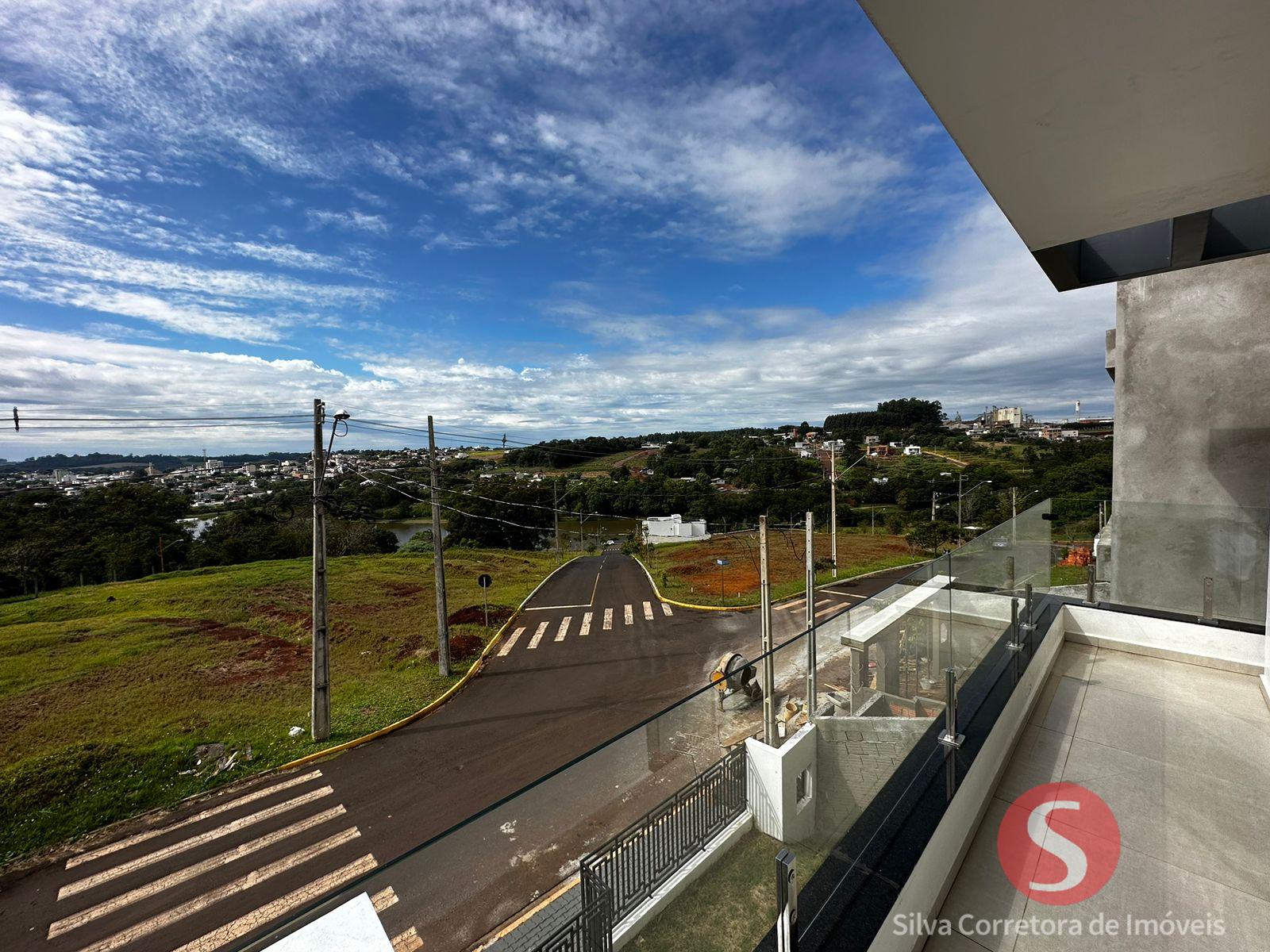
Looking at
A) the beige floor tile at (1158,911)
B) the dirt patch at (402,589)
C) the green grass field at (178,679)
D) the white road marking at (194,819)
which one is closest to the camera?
the beige floor tile at (1158,911)

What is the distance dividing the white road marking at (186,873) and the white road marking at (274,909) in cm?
103

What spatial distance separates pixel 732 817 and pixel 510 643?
1376 centimetres

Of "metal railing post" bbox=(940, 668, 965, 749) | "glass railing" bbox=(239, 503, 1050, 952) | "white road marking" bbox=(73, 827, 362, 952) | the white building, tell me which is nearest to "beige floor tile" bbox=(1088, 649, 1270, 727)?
"glass railing" bbox=(239, 503, 1050, 952)

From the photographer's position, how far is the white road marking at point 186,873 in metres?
5.90

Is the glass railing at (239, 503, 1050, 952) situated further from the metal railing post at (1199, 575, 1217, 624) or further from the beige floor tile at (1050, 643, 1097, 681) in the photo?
the metal railing post at (1199, 575, 1217, 624)

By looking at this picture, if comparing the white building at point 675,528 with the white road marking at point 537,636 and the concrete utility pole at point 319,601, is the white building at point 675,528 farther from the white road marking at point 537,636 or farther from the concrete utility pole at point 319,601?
the concrete utility pole at point 319,601

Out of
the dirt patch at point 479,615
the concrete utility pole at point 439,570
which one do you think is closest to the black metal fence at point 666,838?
the concrete utility pole at point 439,570

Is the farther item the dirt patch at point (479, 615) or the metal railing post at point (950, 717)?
the dirt patch at point (479, 615)

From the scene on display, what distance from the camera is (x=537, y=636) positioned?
1540 cm

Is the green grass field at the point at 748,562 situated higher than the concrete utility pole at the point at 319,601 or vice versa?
the concrete utility pole at the point at 319,601

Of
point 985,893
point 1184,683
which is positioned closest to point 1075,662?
point 1184,683

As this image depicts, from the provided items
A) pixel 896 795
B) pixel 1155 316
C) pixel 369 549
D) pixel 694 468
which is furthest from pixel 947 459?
pixel 896 795

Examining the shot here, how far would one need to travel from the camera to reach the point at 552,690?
11367 millimetres

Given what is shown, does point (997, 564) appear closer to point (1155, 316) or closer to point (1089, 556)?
point (1089, 556)
